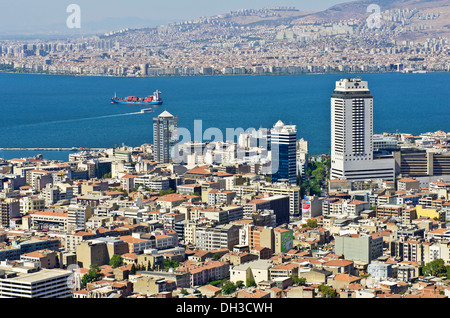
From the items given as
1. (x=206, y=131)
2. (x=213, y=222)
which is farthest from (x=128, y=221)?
(x=206, y=131)

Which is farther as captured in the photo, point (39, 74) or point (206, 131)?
point (39, 74)

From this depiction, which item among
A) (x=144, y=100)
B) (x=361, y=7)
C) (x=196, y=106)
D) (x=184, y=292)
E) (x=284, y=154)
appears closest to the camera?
(x=184, y=292)

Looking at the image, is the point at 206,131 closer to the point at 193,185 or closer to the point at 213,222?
the point at 193,185

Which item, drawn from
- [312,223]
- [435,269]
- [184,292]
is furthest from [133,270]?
[312,223]

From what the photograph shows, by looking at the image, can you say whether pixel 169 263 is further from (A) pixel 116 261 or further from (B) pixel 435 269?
(B) pixel 435 269

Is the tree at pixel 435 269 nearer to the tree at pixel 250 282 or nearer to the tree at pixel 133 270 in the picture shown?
the tree at pixel 250 282

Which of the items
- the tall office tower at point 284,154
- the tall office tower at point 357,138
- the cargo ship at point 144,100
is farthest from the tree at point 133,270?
the cargo ship at point 144,100
